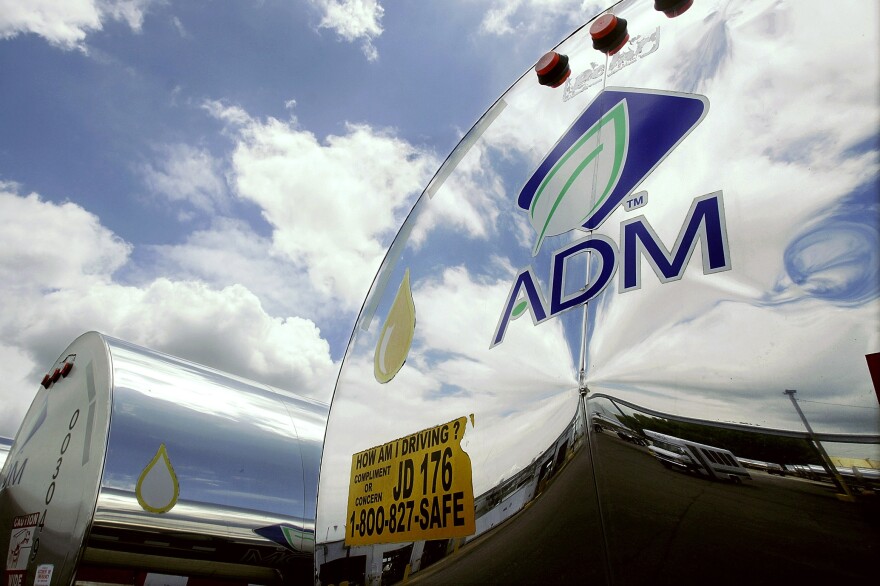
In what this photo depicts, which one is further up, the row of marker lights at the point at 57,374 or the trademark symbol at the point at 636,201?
the row of marker lights at the point at 57,374

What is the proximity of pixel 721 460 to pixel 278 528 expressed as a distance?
111 inches

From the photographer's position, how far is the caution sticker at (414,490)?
1742mm

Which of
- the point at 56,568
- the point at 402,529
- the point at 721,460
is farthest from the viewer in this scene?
the point at 56,568

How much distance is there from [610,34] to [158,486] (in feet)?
9.22

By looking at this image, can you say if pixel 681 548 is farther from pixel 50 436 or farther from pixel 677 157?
pixel 50 436

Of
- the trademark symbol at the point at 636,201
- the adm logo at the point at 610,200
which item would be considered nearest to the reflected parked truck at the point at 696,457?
the adm logo at the point at 610,200

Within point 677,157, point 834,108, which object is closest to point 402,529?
point 677,157

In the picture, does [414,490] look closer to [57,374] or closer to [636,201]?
[636,201]

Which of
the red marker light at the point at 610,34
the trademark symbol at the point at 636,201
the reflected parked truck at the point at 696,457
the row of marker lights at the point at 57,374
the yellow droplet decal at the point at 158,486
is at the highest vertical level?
the red marker light at the point at 610,34

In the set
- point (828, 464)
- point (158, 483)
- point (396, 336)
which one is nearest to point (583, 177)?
point (828, 464)

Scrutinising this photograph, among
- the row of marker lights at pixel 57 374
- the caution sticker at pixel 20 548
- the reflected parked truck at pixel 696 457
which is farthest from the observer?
the row of marker lights at pixel 57 374

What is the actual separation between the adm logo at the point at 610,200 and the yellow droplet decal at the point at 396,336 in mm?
568

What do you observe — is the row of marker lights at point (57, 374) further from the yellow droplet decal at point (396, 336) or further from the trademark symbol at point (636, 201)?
the trademark symbol at point (636, 201)

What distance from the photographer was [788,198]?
3.90ft
